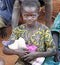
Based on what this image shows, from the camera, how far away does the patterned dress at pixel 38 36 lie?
2.13 meters

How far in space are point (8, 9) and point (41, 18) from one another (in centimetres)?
106

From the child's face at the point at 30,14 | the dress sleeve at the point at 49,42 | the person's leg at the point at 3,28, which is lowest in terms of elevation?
the person's leg at the point at 3,28

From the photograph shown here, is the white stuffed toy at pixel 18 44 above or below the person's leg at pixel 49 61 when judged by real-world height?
above

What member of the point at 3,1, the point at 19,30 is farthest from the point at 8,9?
the point at 19,30

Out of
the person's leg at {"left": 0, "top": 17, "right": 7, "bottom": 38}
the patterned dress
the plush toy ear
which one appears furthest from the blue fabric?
the plush toy ear

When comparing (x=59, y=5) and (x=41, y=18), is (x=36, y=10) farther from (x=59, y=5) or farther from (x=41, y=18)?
(x=59, y=5)

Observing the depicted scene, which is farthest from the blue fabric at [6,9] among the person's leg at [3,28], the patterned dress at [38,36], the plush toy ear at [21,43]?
the plush toy ear at [21,43]

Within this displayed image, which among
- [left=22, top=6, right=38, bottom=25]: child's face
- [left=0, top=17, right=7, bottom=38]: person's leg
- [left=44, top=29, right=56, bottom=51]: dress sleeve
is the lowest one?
[left=0, top=17, right=7, bottom=38]: person's leg

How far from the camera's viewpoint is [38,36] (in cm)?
216

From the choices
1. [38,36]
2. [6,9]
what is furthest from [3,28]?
[38,36]

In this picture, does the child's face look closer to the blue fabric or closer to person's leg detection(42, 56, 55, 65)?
person's leg detection(42, 56, 55, 65)

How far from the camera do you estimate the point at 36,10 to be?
82.8 inches

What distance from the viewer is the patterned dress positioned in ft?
7.00

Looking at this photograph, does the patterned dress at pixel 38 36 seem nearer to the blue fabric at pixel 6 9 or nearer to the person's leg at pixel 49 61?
the person's leg at pixel 49 61
